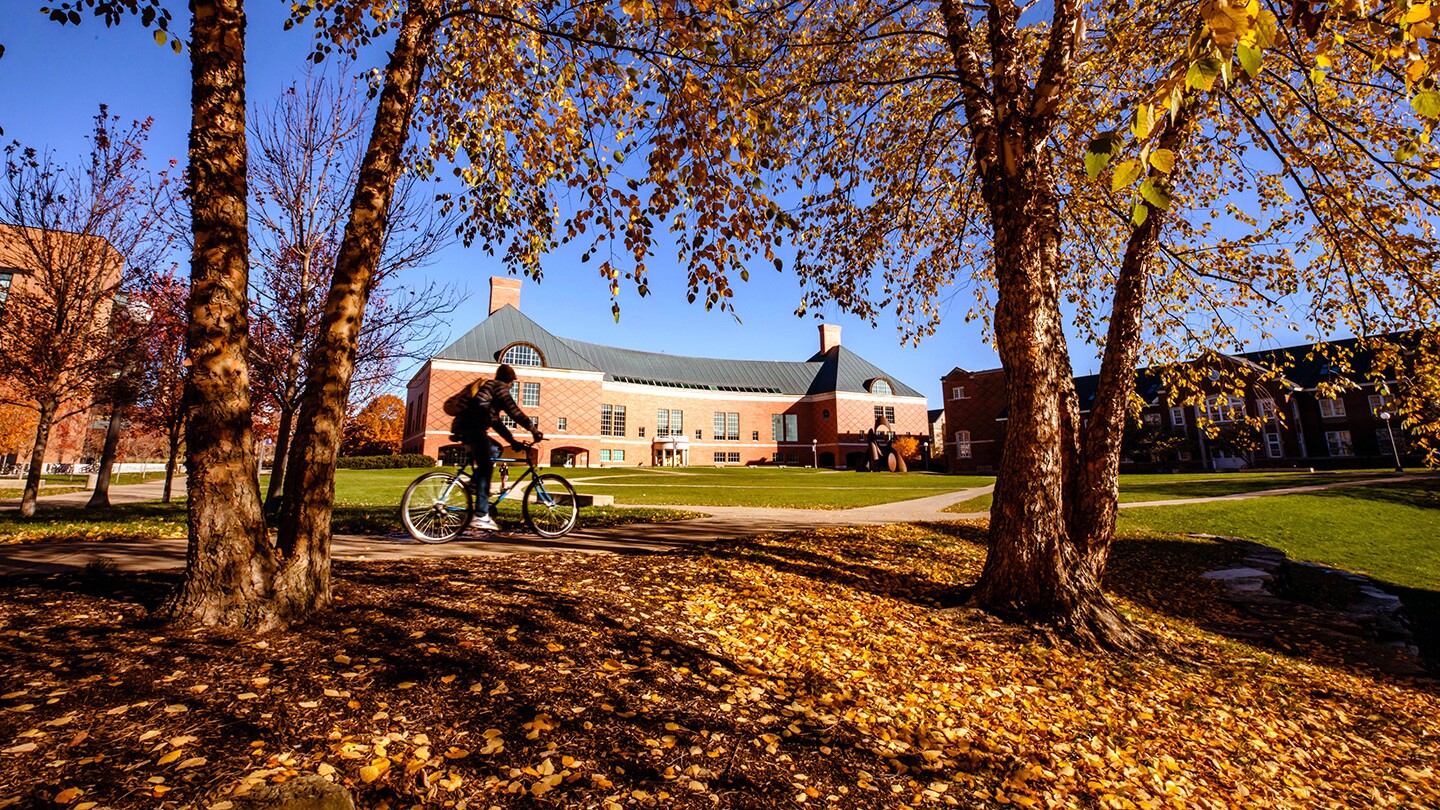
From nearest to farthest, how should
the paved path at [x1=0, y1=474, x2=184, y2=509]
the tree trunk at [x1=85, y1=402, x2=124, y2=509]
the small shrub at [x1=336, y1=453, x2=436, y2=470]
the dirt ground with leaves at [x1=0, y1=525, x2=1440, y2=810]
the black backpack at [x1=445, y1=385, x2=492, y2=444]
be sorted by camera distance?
the dirt ground with leaves at [x1=0, y1=525, x2=1440, y2=810]
the black backpack at [x1=445, y1=385, x2=492, y2=444]
the tree trunk at [x1=85, y1=402, x2=124, y2=509]
the paved path at [x1=0, y1=474, x2=184, y2=509]
the small shrub at [x1=336, y1=453, x2=436, y2=470]

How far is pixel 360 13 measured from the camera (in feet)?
18.0

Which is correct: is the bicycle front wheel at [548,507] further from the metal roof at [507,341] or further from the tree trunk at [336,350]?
the metal roof at [507,341]

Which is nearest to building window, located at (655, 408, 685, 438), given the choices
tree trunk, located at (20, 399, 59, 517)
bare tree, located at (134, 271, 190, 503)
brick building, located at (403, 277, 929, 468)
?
brick building, located at (403, 277, 929, 468)

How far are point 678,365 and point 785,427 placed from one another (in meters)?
11.3

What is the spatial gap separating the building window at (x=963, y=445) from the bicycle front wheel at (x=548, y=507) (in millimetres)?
40616

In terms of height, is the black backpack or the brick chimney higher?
the brick chimney

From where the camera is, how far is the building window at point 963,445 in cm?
4269

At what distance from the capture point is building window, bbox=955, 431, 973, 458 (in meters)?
42.7

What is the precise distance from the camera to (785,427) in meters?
52.3

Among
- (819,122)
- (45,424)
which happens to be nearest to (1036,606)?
(819,122)

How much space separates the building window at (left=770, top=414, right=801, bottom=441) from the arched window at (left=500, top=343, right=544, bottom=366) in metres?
21.8

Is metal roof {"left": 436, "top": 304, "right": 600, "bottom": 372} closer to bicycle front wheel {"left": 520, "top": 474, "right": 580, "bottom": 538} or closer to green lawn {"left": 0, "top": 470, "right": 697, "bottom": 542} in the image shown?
green lawn {"left": 0, "top": 470, "right": 697, "bottom": 542}

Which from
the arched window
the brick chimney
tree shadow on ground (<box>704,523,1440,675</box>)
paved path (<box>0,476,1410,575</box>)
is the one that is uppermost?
the brick chimney

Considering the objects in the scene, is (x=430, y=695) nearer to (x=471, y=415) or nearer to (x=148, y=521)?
(x=471, y=415)
